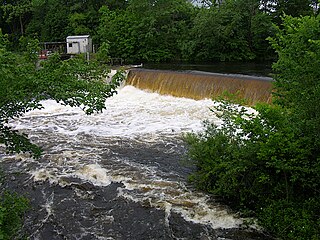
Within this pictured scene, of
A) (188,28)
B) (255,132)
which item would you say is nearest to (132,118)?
(255,132)

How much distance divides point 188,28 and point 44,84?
2546cm

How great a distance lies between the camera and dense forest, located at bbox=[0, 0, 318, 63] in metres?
26.8

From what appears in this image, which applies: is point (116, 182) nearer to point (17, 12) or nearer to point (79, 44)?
point (79, 44)

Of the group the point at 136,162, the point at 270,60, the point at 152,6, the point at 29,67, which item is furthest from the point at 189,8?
the point at 29,67

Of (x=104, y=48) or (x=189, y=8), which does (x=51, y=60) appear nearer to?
(x=104, y=48)

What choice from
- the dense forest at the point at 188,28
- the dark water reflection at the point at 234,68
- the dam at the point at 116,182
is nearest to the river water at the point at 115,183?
the dam at the point at 116,182

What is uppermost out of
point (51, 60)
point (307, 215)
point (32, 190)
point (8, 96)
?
point (51, 60)

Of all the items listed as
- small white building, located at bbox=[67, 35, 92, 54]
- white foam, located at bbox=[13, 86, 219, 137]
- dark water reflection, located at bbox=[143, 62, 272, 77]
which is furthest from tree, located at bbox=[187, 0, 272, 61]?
white foam, located at bbox=[13, 86, 219, 137]

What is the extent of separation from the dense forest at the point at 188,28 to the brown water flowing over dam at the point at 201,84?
8.91 metres

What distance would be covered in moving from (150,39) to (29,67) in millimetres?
23977

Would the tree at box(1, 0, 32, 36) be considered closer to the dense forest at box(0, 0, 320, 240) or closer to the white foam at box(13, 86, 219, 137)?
the white foam at box(13, 86, 219, 137)

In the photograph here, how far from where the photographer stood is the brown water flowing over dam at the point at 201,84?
48.8 feet

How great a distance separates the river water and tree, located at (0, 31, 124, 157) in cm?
222

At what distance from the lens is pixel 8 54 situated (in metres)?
5.14
